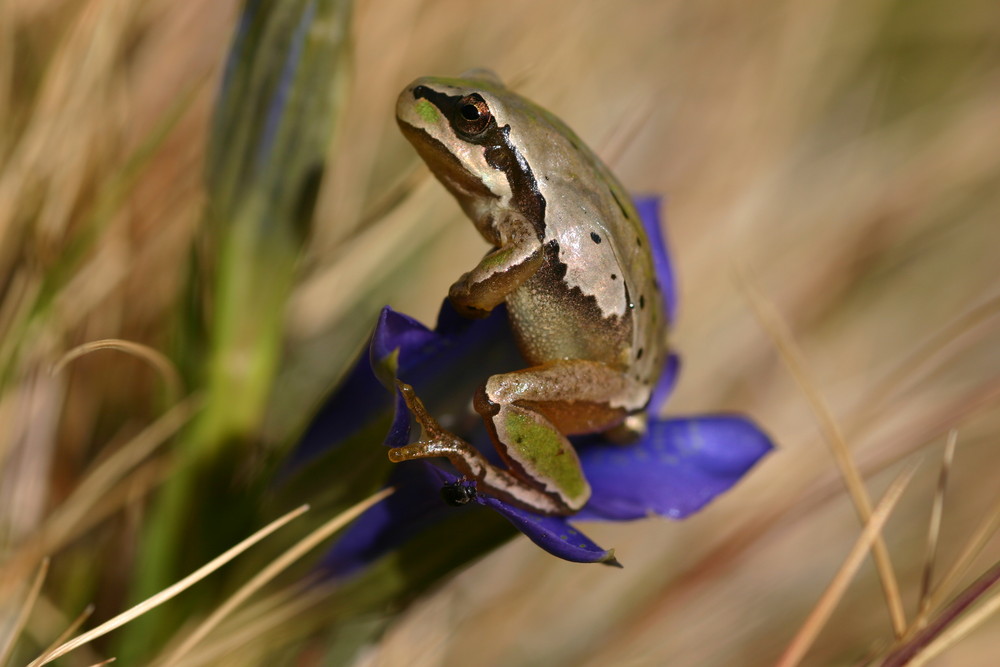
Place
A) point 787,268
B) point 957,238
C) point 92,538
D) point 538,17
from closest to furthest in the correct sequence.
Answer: point 92,538 < point 538,17 < point 787,268 < point 957,238

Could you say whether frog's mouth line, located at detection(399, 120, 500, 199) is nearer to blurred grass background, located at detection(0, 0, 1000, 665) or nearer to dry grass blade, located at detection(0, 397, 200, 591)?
blurred grass background, located at detection(0, 0, 1000, 665)

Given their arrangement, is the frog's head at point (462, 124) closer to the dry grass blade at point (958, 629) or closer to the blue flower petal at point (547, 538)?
the blue flower petal at point (547, 538)

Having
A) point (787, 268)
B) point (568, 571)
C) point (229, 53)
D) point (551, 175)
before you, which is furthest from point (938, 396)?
point (229, 53)

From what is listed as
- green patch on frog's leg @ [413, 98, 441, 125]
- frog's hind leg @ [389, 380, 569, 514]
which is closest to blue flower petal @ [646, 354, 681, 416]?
frog's hind leg @ [389, 380, 569, 514]

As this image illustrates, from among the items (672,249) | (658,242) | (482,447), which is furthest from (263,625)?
(672,249)

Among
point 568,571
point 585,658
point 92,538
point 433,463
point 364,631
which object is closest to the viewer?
point 433,463

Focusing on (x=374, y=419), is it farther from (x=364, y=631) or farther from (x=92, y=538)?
(x=92, y=538)

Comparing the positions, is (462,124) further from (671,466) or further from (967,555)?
(967,555)
